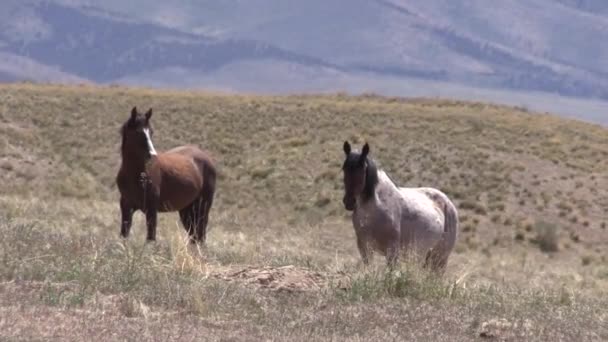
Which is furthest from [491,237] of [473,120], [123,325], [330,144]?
[123,325]

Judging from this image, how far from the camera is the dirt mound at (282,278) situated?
13672 millimetres

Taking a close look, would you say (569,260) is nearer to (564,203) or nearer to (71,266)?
(564,203)

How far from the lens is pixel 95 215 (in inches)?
1093

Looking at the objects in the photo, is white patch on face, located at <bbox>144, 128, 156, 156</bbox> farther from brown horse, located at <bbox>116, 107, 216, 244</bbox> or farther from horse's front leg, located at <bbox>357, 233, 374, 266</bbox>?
horse's front leg, located at <bbox>357, 233, 374, 266</bbox>

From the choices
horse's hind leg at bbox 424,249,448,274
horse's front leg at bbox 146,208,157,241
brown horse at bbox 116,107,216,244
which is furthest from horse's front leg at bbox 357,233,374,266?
horse's front leg at bbox 146,208,157,241

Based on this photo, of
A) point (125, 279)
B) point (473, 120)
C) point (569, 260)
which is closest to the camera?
point (125, 279)

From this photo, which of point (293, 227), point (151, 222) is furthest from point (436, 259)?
point (293, 227)

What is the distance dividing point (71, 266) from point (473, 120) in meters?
45.7

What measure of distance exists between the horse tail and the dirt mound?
103 inches

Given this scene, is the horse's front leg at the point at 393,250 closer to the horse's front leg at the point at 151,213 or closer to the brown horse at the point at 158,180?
the brown horse at the point at 158,180

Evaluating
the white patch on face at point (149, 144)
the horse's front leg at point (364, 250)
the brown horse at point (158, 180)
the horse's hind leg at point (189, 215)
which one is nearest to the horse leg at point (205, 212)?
the brown horse at point (158, 180)

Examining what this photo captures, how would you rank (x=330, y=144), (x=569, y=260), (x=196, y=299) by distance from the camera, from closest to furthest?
(x=196, y=299)
(x=569, y=260)
(x=330, y=144)

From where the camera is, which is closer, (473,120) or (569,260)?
(569,260)

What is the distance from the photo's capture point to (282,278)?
1405 cm
